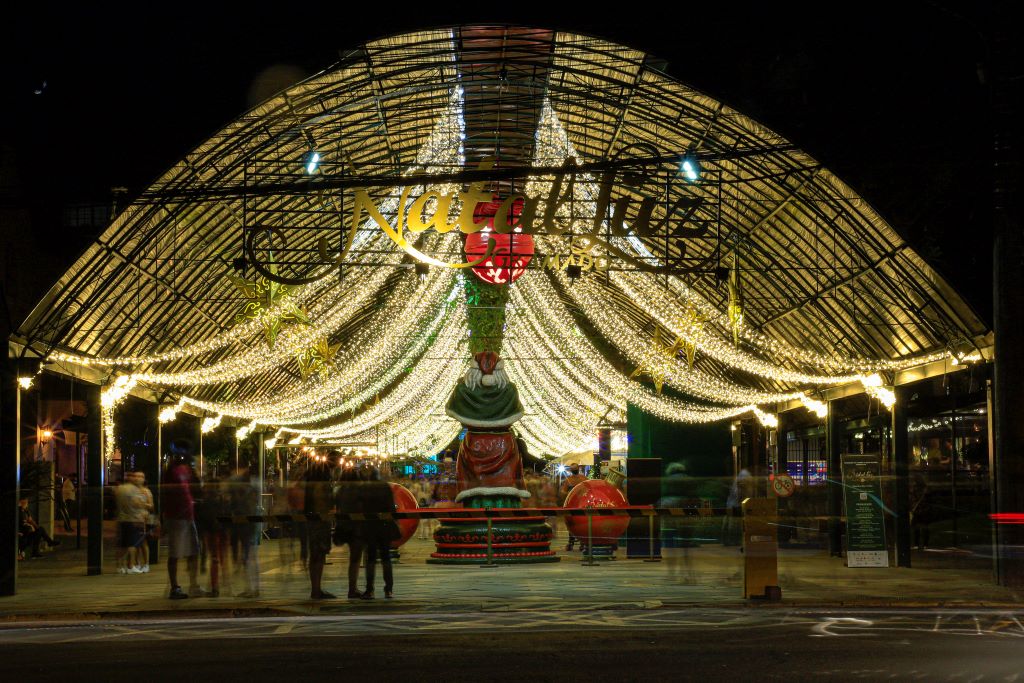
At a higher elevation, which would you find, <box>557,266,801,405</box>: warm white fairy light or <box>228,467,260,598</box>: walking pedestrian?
<box>557,266,801,405</box>: warm white fairy light

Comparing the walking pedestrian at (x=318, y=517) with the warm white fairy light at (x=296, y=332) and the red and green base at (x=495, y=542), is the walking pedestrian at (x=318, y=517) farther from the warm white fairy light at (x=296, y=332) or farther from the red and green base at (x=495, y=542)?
the warm white fairy light at (x=296, y=332)

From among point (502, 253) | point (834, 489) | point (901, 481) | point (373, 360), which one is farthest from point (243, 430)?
point (901, 481)

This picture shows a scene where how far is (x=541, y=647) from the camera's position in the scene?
11.6 metres

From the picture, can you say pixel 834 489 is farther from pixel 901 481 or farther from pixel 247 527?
pixel 247 527

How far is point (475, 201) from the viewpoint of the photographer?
61.9 feet

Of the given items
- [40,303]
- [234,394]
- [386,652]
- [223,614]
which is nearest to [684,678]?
[386,652]

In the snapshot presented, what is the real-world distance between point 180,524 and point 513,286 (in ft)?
57.5

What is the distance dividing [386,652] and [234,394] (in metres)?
30.8

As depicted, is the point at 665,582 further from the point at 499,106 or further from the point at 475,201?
the point at 499,106

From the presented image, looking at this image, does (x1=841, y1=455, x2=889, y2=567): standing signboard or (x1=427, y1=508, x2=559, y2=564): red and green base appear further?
(x1=427, y1=508, x2=559, y2=564): red and green base

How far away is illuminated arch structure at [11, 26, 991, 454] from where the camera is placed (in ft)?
79.4

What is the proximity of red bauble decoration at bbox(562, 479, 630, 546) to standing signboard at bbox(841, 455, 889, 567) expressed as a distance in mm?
4819

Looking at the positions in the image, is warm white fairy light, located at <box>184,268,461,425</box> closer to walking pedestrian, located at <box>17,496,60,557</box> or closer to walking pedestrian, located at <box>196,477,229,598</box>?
walking pedestrian, located at <box>17,496,60,557</box>

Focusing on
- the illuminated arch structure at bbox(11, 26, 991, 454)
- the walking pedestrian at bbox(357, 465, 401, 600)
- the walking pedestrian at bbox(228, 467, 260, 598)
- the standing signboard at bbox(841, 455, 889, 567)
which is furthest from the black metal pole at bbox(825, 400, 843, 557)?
the walking pedestrian at bbox(228, 467, 260, 598)
